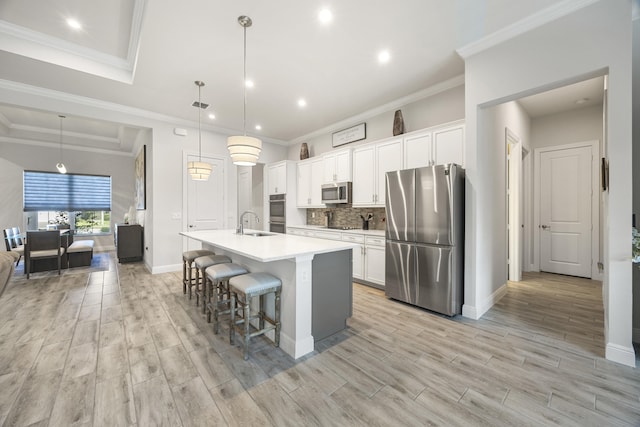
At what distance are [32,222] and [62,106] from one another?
4.68 m

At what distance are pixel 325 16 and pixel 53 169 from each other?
8.17 m

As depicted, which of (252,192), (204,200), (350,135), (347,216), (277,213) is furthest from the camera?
(252,192)

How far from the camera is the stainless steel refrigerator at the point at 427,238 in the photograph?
2855 millimetres

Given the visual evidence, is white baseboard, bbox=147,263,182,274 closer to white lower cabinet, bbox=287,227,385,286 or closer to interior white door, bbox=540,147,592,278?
white lower cabinet, bbox=287,227,385,286

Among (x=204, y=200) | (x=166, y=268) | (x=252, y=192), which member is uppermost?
(x=252, y=192)

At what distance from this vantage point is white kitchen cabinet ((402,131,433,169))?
3490 mm

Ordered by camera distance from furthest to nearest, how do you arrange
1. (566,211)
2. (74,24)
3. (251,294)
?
(566,211) < (74,24) < (251,294)

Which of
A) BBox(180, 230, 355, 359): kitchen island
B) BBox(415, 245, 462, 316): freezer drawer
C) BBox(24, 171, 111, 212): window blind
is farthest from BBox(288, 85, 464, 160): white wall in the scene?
BBox(24, 171, 111, 212): window blind

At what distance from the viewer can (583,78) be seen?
2.24 metres

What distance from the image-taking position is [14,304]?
3.23 metres

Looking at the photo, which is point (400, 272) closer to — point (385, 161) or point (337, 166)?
point (385, 161)

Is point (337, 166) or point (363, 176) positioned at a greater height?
point (337, 166)

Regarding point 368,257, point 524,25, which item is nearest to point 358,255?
point 368,257

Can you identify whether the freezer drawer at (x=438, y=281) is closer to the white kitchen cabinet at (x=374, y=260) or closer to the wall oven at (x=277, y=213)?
the white kitchen cabinet at (x=374, y=260)
